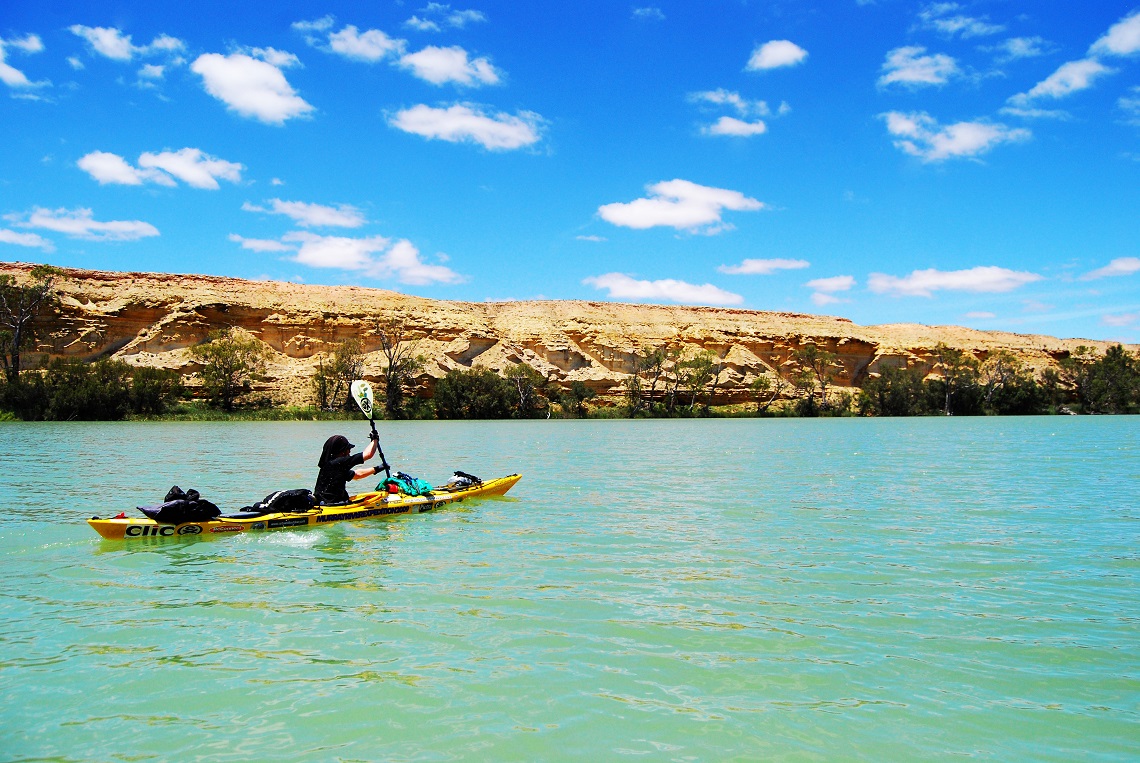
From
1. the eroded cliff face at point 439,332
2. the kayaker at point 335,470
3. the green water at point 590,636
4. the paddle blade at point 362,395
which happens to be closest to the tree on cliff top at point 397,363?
the eroded cliff face at point 439,332

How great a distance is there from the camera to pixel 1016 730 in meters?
4.77

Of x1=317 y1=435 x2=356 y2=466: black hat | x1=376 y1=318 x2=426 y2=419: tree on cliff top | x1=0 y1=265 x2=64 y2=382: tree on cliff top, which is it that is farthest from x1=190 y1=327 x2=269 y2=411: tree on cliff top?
x1=317 y1=435 x2=356 y2=466: black hat

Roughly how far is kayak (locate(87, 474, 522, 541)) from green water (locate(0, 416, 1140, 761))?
0.26m

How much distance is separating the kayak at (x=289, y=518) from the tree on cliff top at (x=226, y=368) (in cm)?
5349

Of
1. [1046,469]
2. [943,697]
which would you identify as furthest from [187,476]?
[1046,469]

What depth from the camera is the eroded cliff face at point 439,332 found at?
69312mm

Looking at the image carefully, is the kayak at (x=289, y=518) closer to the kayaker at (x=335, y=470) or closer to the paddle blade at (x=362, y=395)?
the kayaker at (x=335, y=470)

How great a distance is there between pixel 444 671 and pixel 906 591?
15.9ft

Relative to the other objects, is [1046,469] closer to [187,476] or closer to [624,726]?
[624,726]

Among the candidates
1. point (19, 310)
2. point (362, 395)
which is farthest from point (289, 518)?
point (19, 310)

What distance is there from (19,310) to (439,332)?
35241 millimetres

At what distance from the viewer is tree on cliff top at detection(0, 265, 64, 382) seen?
59594 millimetres

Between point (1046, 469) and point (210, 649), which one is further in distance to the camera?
point (1046, 469)

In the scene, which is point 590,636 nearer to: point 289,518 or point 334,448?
point 289,518
